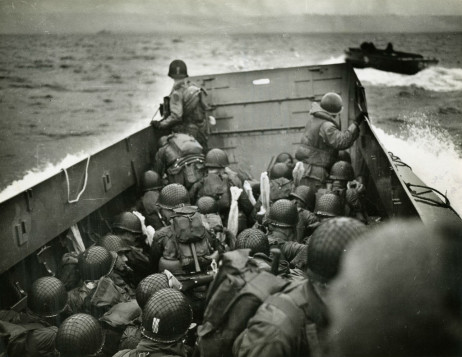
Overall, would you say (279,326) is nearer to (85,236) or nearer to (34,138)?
(85,236)

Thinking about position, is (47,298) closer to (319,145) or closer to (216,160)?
(216,160)

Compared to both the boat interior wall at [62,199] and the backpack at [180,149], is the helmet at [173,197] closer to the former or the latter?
the boat interior wall at [62,199]

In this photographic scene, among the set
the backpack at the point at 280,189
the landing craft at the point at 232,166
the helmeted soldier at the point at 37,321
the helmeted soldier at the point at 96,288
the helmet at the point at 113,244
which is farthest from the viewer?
the backpack at the point at 280,189

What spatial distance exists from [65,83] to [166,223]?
23951 millimetres

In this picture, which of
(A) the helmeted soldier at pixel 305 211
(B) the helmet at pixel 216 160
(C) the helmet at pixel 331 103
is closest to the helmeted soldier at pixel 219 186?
(B) the helmet at pixel 216 160

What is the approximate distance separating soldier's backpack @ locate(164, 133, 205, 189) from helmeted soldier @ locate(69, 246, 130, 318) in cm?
245

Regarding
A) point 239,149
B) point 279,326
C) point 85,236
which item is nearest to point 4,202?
point 85,236

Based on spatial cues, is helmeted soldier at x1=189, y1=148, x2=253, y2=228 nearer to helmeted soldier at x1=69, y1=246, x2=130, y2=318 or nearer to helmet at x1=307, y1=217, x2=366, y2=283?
helmeted soldier at x1=69, y1=246, x2=130, y2=318

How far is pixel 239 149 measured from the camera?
870cm

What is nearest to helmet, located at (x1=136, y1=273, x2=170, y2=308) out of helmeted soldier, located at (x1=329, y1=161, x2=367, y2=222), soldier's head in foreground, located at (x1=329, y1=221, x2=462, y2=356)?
soldier's head in foreground, located at (x1=329, y1=221, x2=462, y2=356)

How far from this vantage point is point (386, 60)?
9391mm

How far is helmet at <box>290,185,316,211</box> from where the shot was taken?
20.1 ft

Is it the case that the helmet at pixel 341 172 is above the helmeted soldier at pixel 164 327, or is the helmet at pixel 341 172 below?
above

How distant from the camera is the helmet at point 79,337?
363 centimetres
